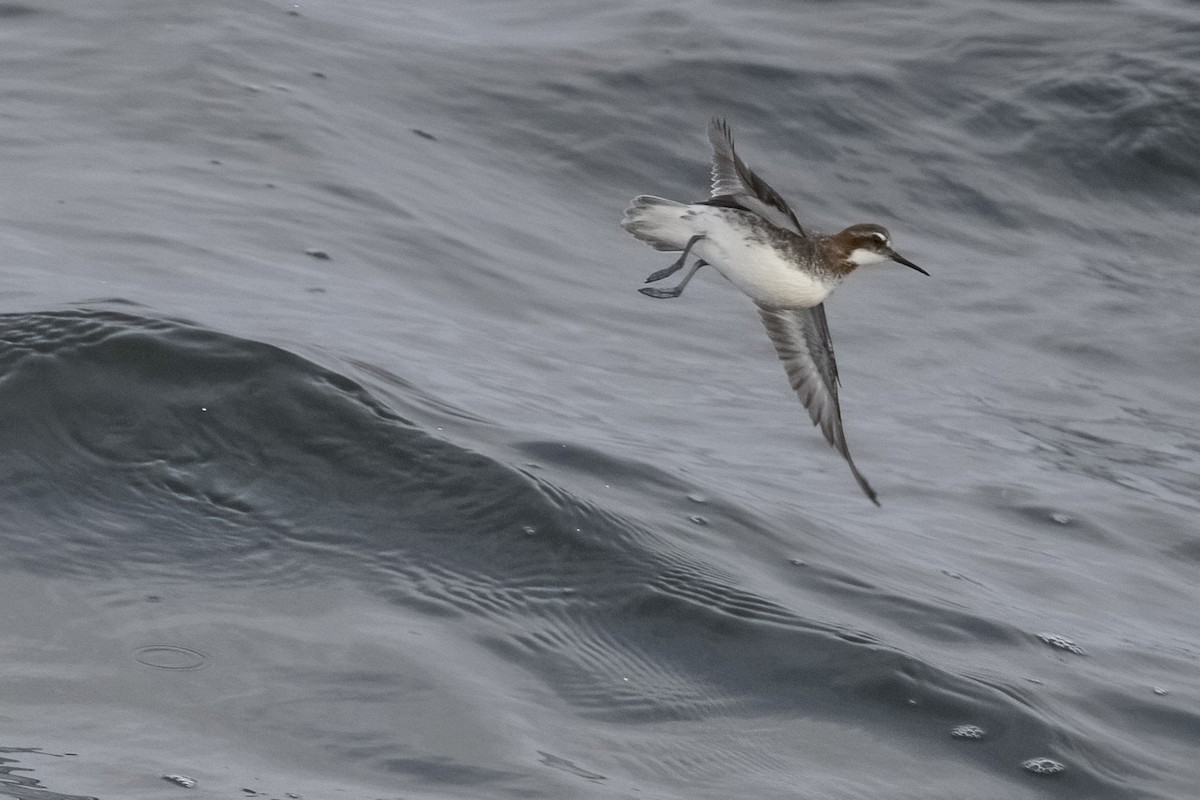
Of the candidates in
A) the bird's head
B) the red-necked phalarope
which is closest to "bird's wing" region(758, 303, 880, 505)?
the red-necked phalarope

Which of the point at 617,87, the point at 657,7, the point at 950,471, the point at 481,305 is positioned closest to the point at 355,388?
the point at 481,305

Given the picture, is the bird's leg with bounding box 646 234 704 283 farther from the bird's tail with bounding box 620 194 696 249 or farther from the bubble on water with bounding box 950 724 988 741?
the bubble on water with bounding box 950 724 988 741

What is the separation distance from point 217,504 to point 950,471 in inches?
169

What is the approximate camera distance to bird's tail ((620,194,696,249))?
6.25 m

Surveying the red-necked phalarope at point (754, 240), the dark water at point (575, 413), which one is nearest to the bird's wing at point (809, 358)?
the red-necked phalarope at point (754, 240)

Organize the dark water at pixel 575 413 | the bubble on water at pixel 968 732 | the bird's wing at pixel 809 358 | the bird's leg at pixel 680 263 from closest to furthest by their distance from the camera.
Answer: the bird's leg at pixel 680 263 → the dark water at pixel 575 413 → the bird's wing at pixel 809 358 → the bubble on water at pixel 968 732

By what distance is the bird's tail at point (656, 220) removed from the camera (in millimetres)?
6250

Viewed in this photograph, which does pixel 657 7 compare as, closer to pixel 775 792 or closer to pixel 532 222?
pixel 532 222

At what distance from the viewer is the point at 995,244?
12617mm

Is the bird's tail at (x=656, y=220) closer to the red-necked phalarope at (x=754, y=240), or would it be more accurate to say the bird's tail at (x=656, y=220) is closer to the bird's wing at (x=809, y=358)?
the red-necked phalarope at (x=754, y=240)

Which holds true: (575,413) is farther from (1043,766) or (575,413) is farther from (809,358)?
(1043,766)

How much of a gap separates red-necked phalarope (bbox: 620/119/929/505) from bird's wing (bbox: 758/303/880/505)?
0.21 feet

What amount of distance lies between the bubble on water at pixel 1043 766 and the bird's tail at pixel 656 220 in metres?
2.41

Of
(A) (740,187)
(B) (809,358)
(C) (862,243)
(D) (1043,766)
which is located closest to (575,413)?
(B) (809,358)
